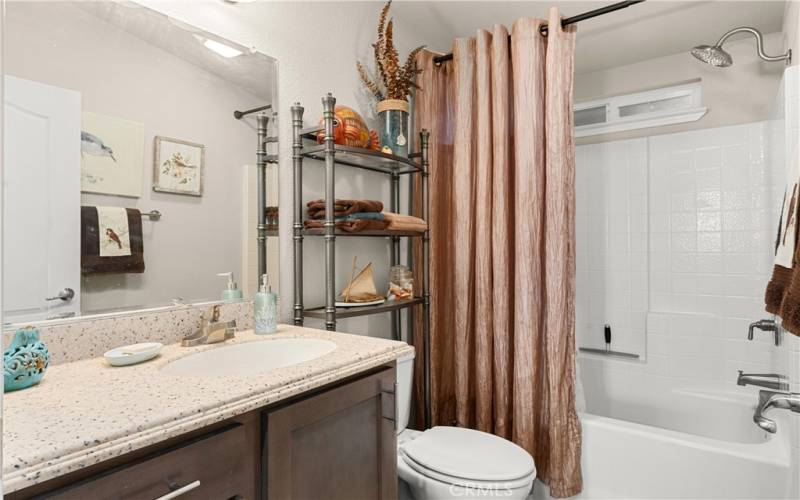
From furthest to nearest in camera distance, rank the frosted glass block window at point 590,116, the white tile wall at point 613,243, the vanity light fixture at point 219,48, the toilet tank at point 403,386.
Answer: the frosted glass block window at point 590,116 → the white tile wall at point 613,243 → the toilet tank at point 403,386 → the vanity light fixture at point 219,48

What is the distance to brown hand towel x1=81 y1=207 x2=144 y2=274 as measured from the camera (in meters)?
1.11

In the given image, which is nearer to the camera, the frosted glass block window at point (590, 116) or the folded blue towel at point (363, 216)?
the folded blue towel at point (363, 216)

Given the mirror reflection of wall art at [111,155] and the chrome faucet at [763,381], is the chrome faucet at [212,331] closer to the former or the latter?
the mirror reflection of wall art at [111,155]

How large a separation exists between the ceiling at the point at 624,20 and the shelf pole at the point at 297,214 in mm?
963

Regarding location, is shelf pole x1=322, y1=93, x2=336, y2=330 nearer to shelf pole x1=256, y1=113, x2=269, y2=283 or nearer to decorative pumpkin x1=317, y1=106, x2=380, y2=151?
decorative pumpkin x1=317, y1=106, x2=380, y2=151

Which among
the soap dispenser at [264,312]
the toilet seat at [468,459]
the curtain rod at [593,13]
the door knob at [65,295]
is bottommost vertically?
the toilet seat at [468,459]

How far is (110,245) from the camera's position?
1.15 meters

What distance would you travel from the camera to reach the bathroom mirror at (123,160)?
1.01m

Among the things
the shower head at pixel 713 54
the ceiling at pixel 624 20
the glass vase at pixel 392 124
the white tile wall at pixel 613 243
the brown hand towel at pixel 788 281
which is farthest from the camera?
the white tile wall at pixel 613 243

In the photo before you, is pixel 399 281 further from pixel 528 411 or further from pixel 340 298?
pixel 528 411

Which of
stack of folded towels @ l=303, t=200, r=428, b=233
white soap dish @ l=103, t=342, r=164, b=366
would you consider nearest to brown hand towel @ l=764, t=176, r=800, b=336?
stack of folded towels @ l=303, t=200, r=428, b=233

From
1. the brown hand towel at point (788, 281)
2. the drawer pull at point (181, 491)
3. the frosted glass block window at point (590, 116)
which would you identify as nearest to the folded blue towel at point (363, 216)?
the drawer pull at point (181, 491)

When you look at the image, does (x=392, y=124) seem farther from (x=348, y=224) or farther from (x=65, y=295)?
(x=65, y=295)

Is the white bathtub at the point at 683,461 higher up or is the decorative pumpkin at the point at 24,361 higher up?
the decorative pumpkin at the point at 24,361
